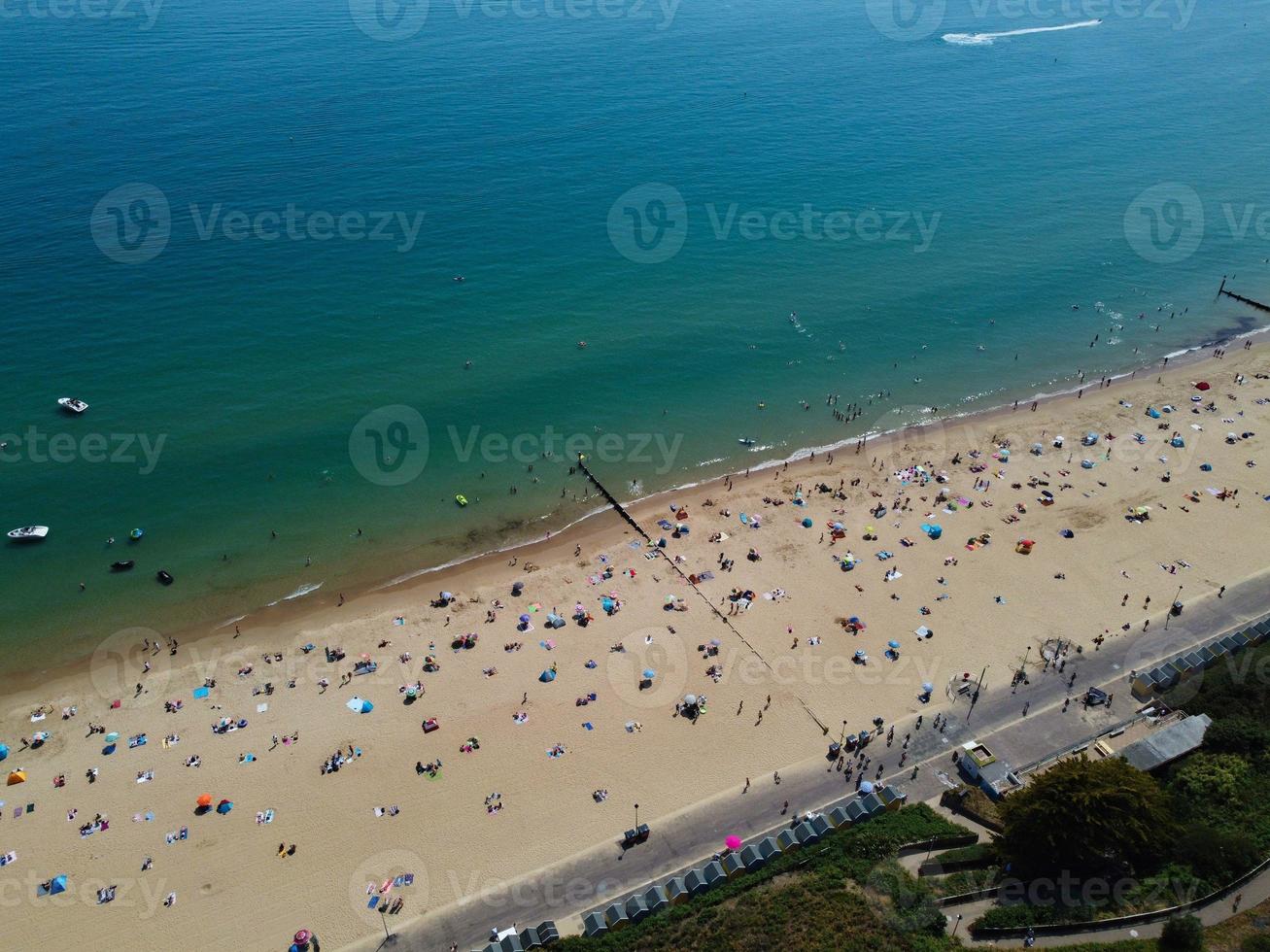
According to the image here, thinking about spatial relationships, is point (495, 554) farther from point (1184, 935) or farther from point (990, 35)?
point (990, 35)

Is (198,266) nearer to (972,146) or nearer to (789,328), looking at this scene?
(789,328)

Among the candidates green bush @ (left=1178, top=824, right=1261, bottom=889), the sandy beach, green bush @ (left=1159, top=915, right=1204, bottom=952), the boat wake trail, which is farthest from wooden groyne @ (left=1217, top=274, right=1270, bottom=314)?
the boat wake trail

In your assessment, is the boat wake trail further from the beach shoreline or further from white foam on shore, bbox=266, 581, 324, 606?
white foam on shore, bbox=266, 581, 324, 606

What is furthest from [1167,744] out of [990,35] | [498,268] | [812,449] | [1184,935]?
[990,35]

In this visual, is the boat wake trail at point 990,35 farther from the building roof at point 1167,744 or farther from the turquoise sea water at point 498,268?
the building roof at point 1167,744

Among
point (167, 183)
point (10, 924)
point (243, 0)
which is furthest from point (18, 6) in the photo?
point (10, 924)

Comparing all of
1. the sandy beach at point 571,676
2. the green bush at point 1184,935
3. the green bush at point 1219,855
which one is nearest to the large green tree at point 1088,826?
the green bush at point 1219,855
